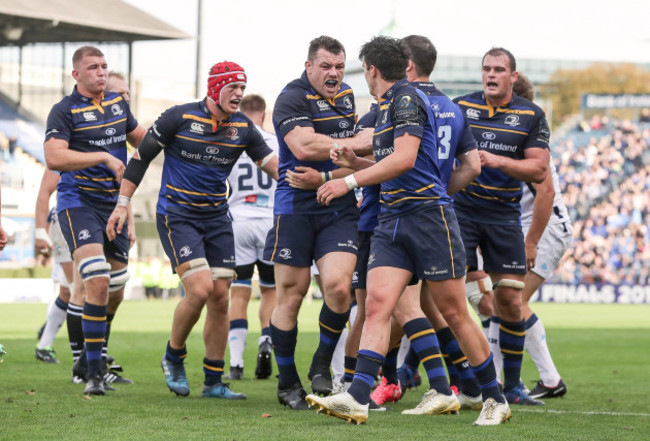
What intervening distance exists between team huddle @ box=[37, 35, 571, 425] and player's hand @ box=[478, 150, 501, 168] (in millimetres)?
15

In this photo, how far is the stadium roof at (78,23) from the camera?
1506 inches

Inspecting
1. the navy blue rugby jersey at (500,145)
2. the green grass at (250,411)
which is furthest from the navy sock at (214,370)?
the navy blue rugby jersey at (500,145)

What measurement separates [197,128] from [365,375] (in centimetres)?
265

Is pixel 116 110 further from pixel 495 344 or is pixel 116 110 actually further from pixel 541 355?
pixel 541 355

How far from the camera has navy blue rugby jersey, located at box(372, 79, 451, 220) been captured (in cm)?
650

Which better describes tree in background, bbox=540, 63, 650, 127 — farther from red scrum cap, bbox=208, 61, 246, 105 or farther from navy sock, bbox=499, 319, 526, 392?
red scrum cap, bbox=208, 61, 246, 105

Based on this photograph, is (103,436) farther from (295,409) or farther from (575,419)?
(575,419)

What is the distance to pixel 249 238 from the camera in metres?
11.1

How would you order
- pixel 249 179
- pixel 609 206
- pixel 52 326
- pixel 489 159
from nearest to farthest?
pixel 489 159 < pixel 249 179 < pixel 52 326 < pixel 609 206

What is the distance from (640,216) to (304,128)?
3499 centimetres

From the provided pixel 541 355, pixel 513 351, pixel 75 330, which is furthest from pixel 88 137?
pixel 541 355

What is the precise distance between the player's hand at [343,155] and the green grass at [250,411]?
5.36 feet

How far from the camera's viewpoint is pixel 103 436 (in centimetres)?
591

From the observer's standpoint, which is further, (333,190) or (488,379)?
(488,379)
